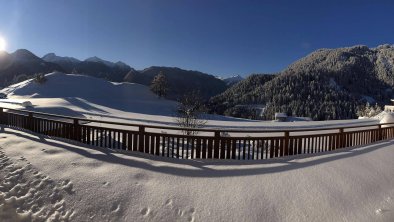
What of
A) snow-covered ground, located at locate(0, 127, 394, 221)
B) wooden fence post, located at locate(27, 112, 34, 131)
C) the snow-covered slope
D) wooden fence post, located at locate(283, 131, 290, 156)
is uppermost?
the snow-covered slope

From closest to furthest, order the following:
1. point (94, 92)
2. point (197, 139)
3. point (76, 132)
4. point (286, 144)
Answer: point (197, 139)
point (286, 144)
point (76, 132)
point (94, 92)

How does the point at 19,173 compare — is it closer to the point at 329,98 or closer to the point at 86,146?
the point at 86,146

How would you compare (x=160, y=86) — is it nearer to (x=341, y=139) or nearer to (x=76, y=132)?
(x=76, y=132)

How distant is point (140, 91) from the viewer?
218 ft

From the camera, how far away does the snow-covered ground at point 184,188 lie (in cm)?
577

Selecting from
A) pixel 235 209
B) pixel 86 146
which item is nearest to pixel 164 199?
pixel 235 209

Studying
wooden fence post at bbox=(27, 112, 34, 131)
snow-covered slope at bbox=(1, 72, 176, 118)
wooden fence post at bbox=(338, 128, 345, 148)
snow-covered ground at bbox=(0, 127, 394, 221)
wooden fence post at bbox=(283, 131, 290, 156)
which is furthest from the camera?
snow-covered slope at bbox=(1, 72, 176, 118)

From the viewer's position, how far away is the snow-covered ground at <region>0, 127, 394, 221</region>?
18.9ft

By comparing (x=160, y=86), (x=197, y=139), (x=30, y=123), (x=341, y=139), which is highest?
(x=160, y=86)

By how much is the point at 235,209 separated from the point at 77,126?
6.81 meters

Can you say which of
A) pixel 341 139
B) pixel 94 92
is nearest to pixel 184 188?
pixel 341 139

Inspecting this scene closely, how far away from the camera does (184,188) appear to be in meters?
6.54

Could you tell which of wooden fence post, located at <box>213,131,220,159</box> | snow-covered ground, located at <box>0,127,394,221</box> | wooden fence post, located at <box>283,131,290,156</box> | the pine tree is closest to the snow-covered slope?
the pine tree

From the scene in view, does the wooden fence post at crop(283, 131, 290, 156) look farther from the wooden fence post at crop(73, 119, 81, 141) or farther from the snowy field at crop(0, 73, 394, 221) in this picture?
the wooden fence post at crop(73, 119, 81, 141)
